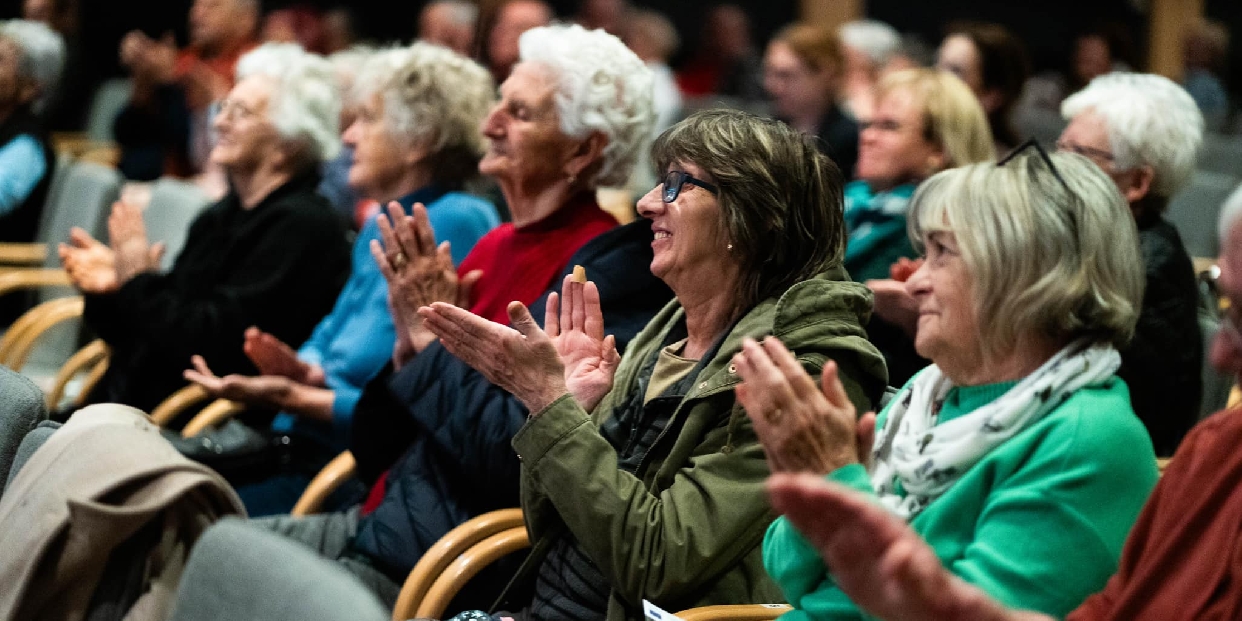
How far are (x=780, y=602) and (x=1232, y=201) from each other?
86cm

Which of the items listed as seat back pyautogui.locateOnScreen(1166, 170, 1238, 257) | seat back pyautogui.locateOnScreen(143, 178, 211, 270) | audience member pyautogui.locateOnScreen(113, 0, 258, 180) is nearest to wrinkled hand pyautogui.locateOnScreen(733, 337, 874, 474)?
seat back pyautogui.locateOnScreen(143, 178, 211, 270)

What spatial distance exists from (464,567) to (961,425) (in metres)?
0.95

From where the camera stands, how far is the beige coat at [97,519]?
5.27ft

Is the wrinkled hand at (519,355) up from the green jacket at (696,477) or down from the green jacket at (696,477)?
up

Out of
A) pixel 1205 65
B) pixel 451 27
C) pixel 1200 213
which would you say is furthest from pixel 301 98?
pixel 1205 65

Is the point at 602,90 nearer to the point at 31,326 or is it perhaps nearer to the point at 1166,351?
the point at 1166,351

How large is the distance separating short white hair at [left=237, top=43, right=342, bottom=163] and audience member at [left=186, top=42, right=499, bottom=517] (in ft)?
0.61

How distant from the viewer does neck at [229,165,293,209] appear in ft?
11.7

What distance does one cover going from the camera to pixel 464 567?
7.55 ft

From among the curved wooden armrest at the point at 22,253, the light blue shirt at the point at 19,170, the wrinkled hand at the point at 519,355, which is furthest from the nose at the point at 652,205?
the light blue shirt at the point at 19,170

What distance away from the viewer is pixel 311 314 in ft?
11.4

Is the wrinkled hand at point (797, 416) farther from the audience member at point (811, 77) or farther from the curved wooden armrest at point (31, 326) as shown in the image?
the audience member at point (811, 77)

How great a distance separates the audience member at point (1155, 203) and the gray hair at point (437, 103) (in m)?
1.31

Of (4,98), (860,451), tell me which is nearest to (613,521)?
(860,451)
